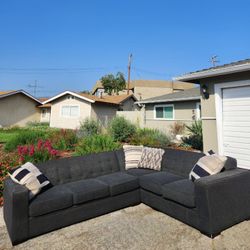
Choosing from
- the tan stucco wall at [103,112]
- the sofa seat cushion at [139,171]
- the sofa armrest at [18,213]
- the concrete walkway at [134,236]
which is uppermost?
the tan stucco wall at [103,112]

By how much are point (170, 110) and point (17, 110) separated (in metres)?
16.8

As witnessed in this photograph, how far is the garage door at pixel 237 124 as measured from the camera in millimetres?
5504

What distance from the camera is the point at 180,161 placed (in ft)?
14.5

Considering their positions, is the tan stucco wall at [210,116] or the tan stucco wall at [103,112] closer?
the tan stucco wall at [210,116]

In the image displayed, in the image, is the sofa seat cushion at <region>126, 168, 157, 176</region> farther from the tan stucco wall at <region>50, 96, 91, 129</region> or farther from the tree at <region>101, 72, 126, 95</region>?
the tree at <region>101, 72, 126, 95</region>

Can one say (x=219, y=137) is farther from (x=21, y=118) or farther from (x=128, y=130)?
(x=21, y=118)

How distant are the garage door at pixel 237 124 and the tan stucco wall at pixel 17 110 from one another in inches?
841

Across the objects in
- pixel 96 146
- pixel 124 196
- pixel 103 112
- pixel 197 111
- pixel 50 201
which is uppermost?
pixel 103 112

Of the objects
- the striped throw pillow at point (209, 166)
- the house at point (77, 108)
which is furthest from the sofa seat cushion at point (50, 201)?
the house at point (77, 108)

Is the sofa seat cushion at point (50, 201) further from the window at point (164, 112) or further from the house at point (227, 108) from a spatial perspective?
the window at point (164, 112)

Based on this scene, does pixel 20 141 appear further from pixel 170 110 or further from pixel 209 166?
pixel 170 110

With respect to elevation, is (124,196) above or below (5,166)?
below

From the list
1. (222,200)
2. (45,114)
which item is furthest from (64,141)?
(45,114)

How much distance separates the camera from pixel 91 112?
1858 centimetres
